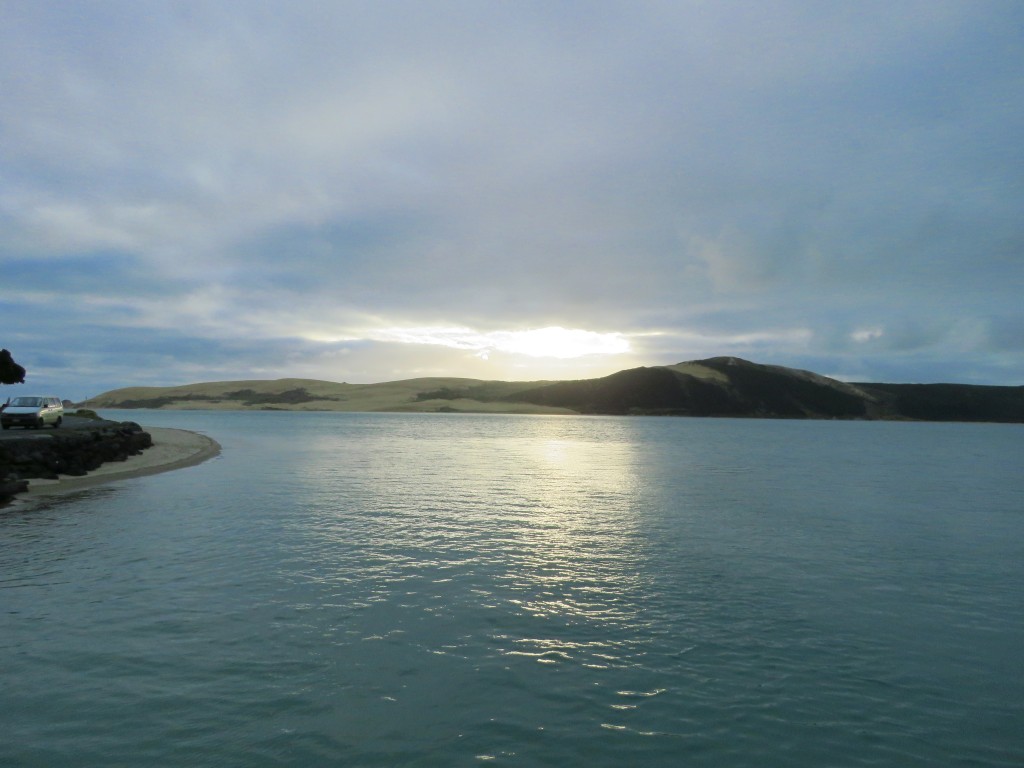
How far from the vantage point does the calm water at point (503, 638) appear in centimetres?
814

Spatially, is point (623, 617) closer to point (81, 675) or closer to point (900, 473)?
point (81, 675)

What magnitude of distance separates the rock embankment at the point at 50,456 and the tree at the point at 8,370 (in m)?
35.4

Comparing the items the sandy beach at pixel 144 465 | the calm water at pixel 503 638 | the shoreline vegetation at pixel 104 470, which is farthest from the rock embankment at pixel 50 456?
the calm water at pixel 503 638

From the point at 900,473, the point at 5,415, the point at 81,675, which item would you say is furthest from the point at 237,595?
the point at 900,473

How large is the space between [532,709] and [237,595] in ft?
26.8

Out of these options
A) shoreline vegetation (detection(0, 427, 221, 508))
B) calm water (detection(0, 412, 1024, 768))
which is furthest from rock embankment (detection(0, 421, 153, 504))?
calm water (detection(0, 412, 1024, 768))

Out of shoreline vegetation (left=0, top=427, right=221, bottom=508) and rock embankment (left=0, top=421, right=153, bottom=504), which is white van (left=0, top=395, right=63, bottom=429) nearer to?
rock embankment (left=0, top=421, right=153, bottom=504)

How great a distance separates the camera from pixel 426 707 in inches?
351

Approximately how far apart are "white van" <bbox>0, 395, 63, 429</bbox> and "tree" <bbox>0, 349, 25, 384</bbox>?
2880 cm

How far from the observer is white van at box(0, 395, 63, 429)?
42.6 metres

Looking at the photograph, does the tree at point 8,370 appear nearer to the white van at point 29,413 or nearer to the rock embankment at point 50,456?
the white van at point 29,413

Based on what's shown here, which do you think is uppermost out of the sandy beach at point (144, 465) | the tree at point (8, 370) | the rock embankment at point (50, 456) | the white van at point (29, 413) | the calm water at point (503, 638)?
the tree at point (8, 370)

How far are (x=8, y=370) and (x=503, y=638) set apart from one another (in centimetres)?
7848

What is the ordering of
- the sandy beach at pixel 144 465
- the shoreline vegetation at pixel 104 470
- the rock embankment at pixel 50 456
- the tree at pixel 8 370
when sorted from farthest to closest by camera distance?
1. the tree at pixel 8 370
2. the sandy beach at pixel 144 465
3. the rock embankment at pixel 50 456
4. the shoreline vegetation at pixel 104 470
